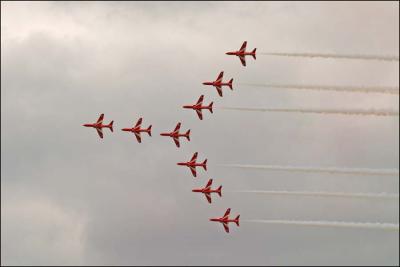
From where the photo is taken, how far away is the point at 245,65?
192375 millimetres

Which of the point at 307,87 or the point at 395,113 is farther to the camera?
the point at 307,87

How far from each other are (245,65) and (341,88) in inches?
1597

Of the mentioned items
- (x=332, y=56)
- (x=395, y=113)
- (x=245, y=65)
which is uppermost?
(x=245, y=65)

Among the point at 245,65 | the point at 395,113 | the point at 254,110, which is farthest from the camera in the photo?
the point at 245,65

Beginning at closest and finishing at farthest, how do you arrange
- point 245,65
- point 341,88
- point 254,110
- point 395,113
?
point 395,113, point 341,88, point 254,110, point 245,65

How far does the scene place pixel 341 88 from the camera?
154m

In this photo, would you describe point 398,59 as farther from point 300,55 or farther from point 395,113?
point 300,55

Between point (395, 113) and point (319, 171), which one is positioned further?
point (319, 171)

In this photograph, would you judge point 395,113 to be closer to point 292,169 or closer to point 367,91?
point 367,91

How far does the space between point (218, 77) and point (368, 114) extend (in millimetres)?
54201

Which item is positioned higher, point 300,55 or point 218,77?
point 218,77

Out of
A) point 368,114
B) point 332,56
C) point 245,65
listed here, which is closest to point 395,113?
point 368,114

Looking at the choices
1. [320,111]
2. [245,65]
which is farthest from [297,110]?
[245,65]

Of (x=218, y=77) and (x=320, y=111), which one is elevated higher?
(x=218, y=77)
